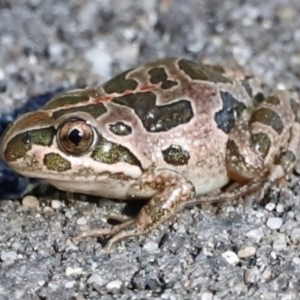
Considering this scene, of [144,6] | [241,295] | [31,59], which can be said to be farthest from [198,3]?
[241,295]

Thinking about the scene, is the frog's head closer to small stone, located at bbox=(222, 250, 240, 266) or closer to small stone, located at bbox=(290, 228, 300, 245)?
small stone, located at bbox=(222, 250, 240, 266)

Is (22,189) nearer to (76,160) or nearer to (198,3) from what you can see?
(76,160)

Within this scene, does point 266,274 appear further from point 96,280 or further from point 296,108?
point 296,108

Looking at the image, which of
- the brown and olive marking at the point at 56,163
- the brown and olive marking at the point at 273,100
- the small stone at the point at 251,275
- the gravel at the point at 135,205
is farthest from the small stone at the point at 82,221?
the brown and olive marking at the point at 273,100

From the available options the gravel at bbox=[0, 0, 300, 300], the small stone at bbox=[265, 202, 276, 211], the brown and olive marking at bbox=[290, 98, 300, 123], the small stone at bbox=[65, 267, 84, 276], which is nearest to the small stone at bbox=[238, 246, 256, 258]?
the gravel at bbox=[0, 0, 300, 300]

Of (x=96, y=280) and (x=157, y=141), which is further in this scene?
(x=157, y=141)

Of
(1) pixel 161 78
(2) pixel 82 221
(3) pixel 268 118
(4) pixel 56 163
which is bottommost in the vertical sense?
(2) pixel 82 221

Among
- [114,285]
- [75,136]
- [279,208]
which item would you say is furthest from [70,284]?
[279,208]
